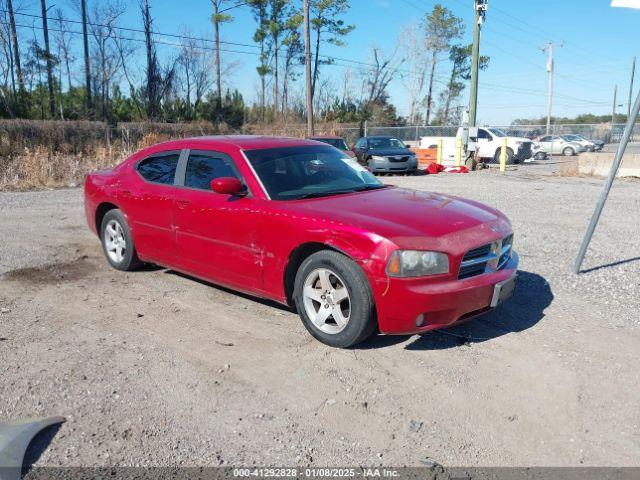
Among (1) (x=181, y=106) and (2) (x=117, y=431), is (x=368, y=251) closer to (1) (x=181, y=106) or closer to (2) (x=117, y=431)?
(2) (x=117, y=431)

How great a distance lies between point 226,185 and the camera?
178 inches

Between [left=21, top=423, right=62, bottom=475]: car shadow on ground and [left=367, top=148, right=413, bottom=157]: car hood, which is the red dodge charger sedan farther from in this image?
[left=367, top=148, right=413, bottom=157]: car hood

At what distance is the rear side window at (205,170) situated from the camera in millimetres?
4926

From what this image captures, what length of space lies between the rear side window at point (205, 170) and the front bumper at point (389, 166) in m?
14.8

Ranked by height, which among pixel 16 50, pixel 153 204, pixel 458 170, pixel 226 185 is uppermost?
pixel 16 50

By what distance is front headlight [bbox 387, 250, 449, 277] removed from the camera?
3.70 m

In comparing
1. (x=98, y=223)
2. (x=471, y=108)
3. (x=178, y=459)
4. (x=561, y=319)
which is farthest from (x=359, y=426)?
(x=471, y=108)

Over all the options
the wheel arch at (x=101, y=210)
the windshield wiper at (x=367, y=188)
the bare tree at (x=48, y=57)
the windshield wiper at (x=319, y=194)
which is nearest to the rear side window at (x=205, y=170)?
the windshield wiper at (x=319, y=194)

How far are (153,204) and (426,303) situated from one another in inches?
120

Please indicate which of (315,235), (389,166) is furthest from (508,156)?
(315,235)

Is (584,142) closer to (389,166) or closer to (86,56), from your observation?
(389,166)

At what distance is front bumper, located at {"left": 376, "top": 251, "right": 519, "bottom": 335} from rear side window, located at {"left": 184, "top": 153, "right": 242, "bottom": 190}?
183 centimetres

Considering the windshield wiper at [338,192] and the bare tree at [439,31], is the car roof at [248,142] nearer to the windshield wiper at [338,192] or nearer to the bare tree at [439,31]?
the windshield wiper at [338,192]

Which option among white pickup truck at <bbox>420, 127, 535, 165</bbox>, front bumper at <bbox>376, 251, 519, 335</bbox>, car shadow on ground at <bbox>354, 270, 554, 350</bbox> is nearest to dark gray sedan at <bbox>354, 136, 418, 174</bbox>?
white pickup truck at <bbox>420, 127, 535, 165</bbox>
